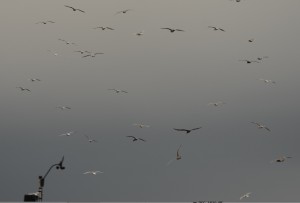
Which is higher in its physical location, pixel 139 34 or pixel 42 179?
pixel 139 34

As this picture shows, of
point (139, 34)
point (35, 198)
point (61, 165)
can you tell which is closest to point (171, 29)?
point (139, 34)

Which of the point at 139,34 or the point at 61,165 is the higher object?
the point at 139,34

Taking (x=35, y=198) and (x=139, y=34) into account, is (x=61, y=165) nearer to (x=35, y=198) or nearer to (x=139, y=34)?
(x=35, y=198)

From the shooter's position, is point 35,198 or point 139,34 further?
point 35,198

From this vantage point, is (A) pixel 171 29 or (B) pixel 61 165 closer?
(A) pixel 171 29

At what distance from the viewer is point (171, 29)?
143 ft

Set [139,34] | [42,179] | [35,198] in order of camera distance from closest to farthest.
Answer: [139,34]
[42,179]
[35,198]

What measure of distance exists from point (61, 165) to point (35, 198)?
30.4 ft

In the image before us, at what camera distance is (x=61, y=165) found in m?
50.4

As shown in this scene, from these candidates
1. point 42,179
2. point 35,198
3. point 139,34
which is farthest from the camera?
point 35,198

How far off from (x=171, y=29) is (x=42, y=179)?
18086 mm

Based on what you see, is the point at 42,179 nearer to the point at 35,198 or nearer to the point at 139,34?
the point at 35,198

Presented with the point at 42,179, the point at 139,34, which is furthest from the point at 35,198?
the point at 139,34

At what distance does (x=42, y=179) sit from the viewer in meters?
49.4
